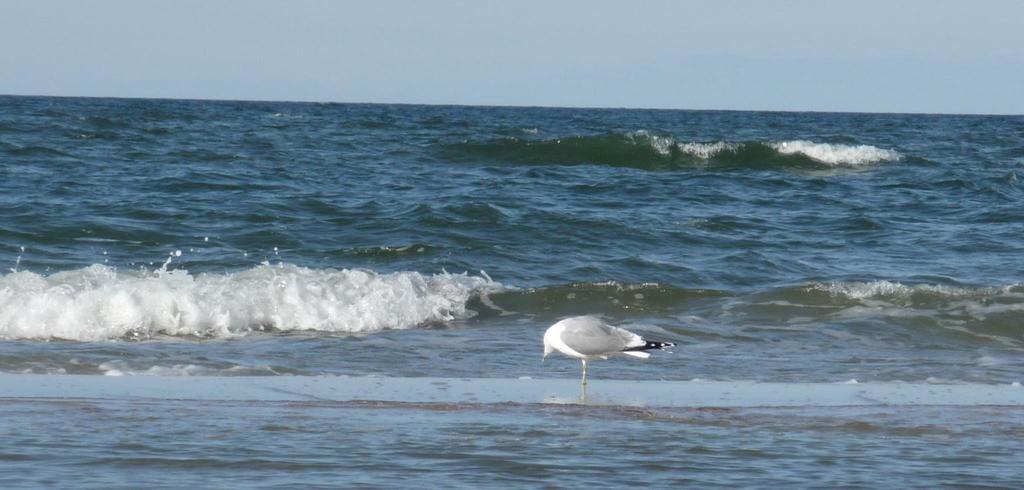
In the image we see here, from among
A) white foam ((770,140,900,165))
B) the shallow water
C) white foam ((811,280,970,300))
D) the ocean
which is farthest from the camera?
white foam ((770,140,900,165))

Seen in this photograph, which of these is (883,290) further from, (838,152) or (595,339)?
(838,152)

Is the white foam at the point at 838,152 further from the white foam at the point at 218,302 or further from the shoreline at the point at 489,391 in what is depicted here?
the shoreline at the point at 489,391

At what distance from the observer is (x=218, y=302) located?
392 inches

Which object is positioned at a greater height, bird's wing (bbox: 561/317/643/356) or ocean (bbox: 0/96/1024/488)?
bird's wing (bbox: 561/317/643/356)

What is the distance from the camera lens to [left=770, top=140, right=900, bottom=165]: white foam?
25.8 m

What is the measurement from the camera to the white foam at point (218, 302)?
9492 millimetres

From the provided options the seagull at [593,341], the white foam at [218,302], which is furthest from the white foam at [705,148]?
the seagull at [593,341]

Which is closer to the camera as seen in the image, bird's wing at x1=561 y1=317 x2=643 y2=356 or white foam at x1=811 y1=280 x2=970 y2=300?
bird's wing at x1=561 y1=317 x2=643 y2=356

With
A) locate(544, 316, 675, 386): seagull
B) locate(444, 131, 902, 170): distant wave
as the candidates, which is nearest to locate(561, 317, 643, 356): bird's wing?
locate(544, 316, 675, 386): seagull

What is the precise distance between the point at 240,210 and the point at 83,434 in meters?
9.82

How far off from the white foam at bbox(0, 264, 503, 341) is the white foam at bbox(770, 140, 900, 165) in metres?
15.5

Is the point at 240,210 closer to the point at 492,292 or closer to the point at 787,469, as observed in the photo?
the point at 492,292

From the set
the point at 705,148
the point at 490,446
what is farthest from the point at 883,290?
the point at 705,148

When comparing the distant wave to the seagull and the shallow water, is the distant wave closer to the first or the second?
the seagull
